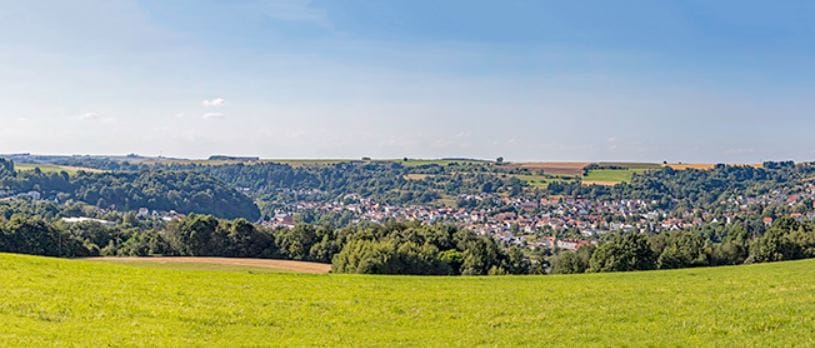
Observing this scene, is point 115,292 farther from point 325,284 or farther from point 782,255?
point 782,255

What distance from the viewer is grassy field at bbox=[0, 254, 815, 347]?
655 inches

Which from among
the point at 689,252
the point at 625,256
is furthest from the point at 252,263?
the point at 689,252

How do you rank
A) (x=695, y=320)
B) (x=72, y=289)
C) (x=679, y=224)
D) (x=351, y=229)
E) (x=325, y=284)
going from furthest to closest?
(x=679, y=224)
(x=351, y=229)
(x=325, y=284)
(x=72, y=289)
(x=695, y=320)

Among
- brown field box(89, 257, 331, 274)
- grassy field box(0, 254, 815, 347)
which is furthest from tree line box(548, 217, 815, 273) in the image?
grassy field box(0, 254, 815, 347)

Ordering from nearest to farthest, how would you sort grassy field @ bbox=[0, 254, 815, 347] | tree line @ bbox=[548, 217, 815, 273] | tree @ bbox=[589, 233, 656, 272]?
1. grassy field @ bbox=[0, 254, 815, 347]
2. tree @ bbox=[589, 233, 656, 272]
3. tree line @ bbox=[548, 217, 815, 273]

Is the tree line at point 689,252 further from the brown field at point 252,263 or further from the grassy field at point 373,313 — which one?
the grassy field at point 373,313

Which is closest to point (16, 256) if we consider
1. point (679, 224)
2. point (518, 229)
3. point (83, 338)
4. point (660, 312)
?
point (83, 338)

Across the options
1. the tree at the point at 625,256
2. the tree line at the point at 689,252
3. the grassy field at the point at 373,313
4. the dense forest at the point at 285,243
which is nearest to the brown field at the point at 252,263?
the dense forest at the point at 285,243

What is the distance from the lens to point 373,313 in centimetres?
2161

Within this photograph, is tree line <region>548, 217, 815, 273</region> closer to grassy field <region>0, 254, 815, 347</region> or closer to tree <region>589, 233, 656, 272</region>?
tree <region>589, 233, 656, 272</region>

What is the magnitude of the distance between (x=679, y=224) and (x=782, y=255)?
410ft

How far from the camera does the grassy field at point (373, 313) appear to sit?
1664 centimetres

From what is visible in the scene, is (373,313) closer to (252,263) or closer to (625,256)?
(625,256)

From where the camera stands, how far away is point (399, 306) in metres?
23.0
